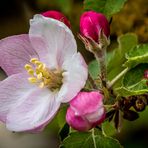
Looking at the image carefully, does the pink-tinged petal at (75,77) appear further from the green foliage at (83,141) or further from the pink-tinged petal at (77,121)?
the green foliage at (83,141)

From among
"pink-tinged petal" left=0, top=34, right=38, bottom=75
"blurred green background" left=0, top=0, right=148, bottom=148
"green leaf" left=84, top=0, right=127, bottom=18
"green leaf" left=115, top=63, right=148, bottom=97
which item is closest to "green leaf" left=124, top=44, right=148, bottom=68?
"green leaf" left=115, top=63, right=148, bottom=97

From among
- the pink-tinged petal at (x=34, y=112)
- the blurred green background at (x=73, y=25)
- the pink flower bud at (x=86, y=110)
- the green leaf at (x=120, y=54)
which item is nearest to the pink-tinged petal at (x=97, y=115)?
the pink flower bud at (x=86, y=110)

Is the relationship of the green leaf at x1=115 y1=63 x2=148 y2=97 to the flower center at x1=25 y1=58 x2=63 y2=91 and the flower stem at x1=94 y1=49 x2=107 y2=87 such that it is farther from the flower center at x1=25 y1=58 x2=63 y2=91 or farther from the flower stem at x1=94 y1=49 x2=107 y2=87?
the flower center at x1=25 y1=58 x2=63 y2=91

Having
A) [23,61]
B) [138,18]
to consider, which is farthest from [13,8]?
[23,61]

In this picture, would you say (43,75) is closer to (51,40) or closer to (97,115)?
(51,40)

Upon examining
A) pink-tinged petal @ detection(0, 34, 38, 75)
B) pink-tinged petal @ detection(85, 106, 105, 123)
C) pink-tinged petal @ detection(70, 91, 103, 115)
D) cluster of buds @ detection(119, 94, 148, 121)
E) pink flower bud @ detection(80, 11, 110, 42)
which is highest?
pink flower bud @ detection(80, 11, 110, 42)

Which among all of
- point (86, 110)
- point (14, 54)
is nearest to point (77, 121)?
point (86, 110)

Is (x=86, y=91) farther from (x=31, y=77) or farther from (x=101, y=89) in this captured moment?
(x=31, y=77)
